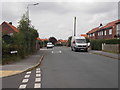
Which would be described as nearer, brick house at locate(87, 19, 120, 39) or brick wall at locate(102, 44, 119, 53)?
brick wall at locate(102, 44, 119, 53)

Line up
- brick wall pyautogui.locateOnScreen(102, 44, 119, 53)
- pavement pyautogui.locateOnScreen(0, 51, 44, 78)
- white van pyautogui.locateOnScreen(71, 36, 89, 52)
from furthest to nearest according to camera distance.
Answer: white van pyautogui.locateOnScreen(71, 36, 89, 52) < brick wall pyautogui.locateOnScreen(102, 44, 119, 53) < pavement pyautogui.locateOnScreen(0, 51, 44, 78)

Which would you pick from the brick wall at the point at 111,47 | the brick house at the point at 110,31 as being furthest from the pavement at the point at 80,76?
the brick house at the point at 110,31

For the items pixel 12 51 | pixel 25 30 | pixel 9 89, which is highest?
pixel 25 30

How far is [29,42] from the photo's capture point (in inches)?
816

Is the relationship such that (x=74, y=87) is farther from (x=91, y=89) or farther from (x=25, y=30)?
(x=25, y=30)

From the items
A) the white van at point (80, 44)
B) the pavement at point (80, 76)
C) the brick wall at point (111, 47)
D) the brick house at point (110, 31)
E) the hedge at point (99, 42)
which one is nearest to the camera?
the pavement at point (80, 76)

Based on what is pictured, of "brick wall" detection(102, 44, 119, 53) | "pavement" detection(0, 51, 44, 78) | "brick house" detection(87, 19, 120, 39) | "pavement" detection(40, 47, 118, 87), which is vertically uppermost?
"brick house" detection(87, 19, 120, 39)

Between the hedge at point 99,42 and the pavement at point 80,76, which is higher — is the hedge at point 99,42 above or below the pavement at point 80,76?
above

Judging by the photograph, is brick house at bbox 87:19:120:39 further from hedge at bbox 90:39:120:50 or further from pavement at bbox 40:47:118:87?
pavement at bbox 40:47:118:87

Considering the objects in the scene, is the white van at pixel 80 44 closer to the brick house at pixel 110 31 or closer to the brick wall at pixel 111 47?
the brick wall at pixel 111 47

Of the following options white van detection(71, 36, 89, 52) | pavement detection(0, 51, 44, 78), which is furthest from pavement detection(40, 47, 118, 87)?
white van detection(71, 36, 89, 52)

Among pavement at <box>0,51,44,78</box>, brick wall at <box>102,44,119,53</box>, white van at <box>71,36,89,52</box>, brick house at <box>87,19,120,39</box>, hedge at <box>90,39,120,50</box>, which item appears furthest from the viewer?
brick house at <box>87,19,120,39</box>

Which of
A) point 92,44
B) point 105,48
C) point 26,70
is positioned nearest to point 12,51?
point 26,70

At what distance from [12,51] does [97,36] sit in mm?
48218
